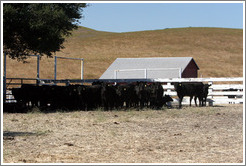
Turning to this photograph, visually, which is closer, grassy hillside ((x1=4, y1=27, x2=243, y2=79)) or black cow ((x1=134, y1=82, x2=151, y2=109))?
black cow ((x1=134, y1=82, x2=151, y2=109))

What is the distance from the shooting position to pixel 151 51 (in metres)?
75.0

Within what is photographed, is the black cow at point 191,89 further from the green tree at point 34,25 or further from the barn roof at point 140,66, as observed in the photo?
the barn roof at point 140,66

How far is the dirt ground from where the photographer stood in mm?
7312

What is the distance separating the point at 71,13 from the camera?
22500mm

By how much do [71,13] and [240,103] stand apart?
400 inches

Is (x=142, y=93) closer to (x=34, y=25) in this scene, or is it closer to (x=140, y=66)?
(x=34, y=25)

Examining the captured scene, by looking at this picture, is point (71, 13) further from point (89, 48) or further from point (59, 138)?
point (89, 48)

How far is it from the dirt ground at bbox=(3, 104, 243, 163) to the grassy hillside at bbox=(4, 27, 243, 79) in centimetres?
4146

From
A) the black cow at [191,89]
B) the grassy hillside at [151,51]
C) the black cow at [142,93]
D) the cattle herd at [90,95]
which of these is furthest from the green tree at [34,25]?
the grassy hillside at [151,51]

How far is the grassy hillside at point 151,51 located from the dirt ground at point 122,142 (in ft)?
136

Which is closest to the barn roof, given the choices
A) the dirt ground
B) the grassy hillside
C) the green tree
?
the grassy hillside

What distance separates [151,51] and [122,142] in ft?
218

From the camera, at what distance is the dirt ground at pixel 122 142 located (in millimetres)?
7312

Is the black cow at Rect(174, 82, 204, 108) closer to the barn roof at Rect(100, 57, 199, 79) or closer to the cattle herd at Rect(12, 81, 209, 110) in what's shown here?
the cattle herd at Rect(12, 81, 209, 110)
